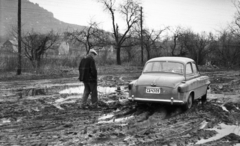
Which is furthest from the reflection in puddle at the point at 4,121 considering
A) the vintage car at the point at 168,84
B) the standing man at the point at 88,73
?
the vintage car at the point at 168,84

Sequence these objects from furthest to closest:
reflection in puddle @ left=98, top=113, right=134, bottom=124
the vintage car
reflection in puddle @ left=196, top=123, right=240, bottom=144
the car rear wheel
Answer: the car rear wheel < the vintage car < reflection in puddle @ left=98, top=113, right=134, bottom=124 < reflection in puddle @ left=196, top=123, right=240, bottom=144

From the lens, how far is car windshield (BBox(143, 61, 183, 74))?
936cm

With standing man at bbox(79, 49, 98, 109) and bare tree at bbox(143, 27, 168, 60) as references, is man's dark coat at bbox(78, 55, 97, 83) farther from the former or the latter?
bare tree at bbox(143, 27, 168, 60)

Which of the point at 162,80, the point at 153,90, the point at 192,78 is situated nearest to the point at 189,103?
the point at 192,78

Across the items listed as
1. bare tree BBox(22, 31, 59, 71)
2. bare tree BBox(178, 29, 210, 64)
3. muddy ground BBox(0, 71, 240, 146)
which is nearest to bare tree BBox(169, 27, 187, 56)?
bare tree BBox(178, 29, 210, 64)

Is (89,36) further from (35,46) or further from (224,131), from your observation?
(224,131)

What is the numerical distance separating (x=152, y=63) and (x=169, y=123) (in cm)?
304

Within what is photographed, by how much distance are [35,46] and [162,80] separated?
18005mm

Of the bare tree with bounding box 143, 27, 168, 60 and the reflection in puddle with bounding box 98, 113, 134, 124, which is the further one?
the bare tree with bounding box 143, 27, 168, 60

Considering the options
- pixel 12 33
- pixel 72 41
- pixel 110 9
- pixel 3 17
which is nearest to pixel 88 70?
pixel 12 33

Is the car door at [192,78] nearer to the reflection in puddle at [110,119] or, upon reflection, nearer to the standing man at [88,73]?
the reflection in puddle at [110,119]

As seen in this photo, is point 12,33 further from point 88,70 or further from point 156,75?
point 156,75

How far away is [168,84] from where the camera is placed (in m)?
8.51

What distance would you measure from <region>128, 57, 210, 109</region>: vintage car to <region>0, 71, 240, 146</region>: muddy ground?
395mm
